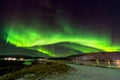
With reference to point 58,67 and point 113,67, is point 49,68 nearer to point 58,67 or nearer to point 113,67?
point 58,67

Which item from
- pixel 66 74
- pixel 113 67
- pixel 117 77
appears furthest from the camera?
pixel 113 67

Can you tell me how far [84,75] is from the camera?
15633 millimetres

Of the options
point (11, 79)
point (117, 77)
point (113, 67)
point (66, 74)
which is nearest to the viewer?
point (11, 79)

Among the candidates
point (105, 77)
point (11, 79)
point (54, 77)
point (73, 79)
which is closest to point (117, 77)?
point (105, 77)

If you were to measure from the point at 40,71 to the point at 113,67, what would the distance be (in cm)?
905

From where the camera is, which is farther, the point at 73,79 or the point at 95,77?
the point at 95,77

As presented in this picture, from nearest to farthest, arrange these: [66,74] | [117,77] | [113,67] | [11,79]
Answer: [11,79] → [66,74] → [117,77] → [113,67]

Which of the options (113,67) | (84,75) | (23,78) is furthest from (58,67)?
(113,67)

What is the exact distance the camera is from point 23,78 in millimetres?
13664

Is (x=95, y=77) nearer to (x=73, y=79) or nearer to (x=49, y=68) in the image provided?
(x=73, y=79)

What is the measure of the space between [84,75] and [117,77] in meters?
2.36

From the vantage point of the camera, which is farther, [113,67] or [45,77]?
[113,67]

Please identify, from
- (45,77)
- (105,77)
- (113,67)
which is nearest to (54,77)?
(45,77)

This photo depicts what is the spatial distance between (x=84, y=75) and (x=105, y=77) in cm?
153
